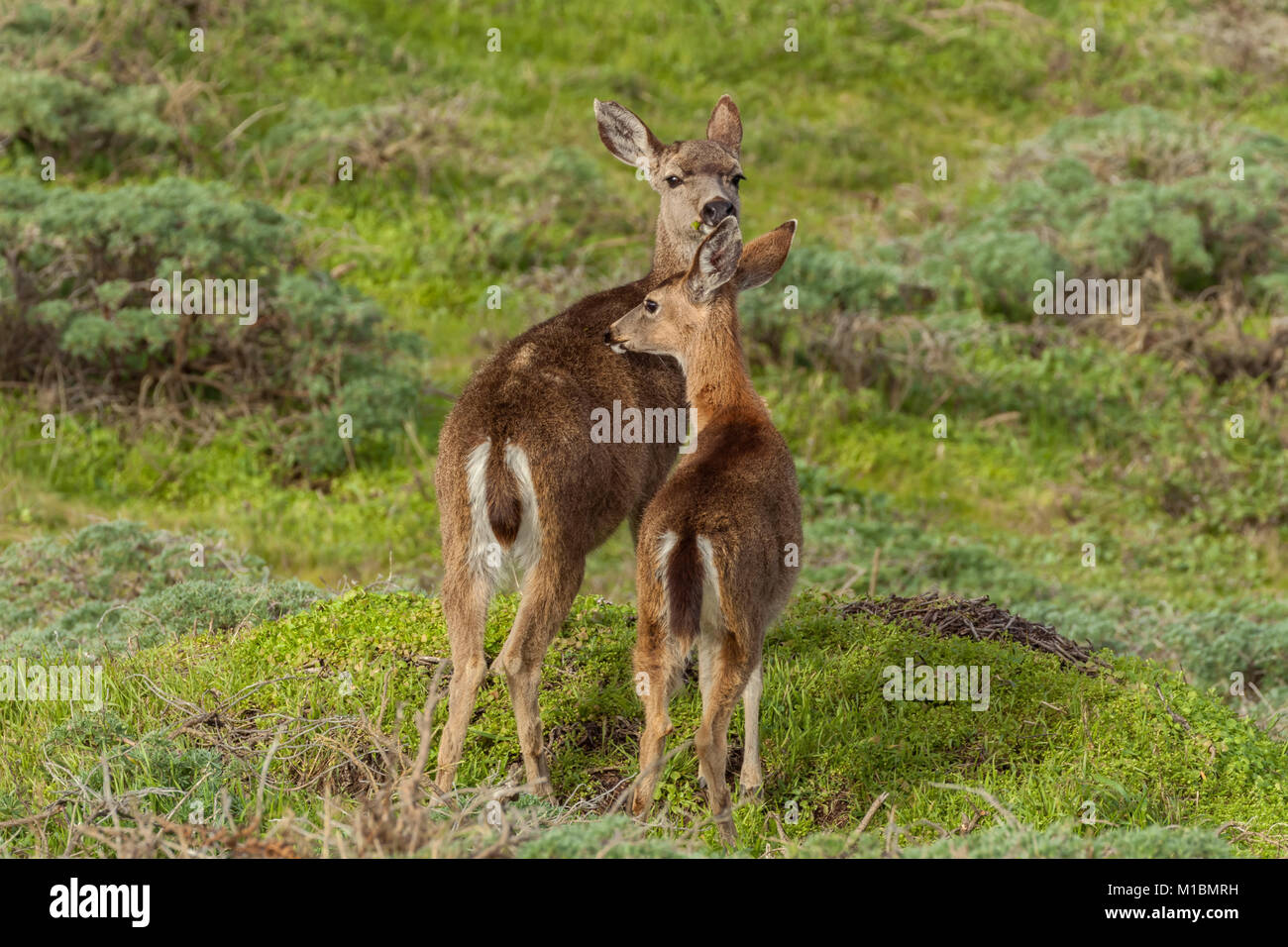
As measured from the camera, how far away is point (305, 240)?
13805 mm

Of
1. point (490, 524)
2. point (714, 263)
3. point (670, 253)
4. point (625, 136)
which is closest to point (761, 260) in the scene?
point (714, 263)

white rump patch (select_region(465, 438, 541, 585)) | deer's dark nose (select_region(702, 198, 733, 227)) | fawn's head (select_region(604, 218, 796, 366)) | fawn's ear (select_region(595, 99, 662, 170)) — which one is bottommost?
white rump patch (select_region(465, 438, 541, 585))

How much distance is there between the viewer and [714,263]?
6.48 metres

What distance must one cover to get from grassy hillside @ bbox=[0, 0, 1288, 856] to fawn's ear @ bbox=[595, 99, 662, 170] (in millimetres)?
2398

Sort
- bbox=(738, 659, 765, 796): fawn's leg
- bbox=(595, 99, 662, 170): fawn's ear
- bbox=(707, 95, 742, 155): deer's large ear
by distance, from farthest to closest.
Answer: bbox=(707, 95, 742, 155): deer's large ear, bbox=(595, 99, 662, 170): fawn's ear, bbox=(738, 659, 765, 796): fawn's leg

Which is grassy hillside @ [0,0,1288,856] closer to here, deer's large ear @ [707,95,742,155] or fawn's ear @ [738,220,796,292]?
fawn's ear @ [738,220,796,292]

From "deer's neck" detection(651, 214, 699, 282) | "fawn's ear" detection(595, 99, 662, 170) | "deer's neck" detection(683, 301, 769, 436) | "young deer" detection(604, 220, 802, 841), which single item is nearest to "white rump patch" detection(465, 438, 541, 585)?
"young deer" detection(604, 220, 802, 841)

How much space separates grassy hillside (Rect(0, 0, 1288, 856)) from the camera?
6406 millimetres

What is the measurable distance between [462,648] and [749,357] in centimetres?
807

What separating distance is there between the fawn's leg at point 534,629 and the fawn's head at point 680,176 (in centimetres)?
233

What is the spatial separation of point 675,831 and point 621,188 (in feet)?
38.6

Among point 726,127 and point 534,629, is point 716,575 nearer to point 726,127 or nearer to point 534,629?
point 534,629

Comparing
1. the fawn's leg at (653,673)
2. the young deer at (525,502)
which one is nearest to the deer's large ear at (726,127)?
the young deer at (525,502)
